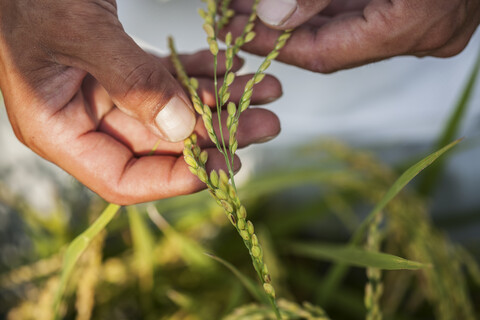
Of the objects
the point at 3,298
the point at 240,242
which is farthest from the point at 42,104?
the point at 3,298

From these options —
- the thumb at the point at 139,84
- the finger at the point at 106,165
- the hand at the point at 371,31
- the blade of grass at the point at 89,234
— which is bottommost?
the blade of grass at the point at 89,234

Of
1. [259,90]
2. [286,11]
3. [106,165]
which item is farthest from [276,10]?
[106,165]

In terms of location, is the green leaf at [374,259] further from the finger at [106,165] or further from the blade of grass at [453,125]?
the blade of grass at [453,125]

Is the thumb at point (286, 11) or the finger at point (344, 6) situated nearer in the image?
the thumb at point (286, 11)

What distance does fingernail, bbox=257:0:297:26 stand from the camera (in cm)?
61

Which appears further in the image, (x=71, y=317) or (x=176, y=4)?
(x=176, y=4)

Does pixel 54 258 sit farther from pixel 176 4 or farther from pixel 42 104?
pixel 176 4

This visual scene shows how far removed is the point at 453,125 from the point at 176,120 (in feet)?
2.88

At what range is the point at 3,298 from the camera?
60.5 inches

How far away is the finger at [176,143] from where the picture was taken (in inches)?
Result: 23.4

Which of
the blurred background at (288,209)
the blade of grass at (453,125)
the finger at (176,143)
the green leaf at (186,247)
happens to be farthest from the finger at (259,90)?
the blade of grass at (453,125)

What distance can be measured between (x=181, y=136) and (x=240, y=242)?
3.38 feet

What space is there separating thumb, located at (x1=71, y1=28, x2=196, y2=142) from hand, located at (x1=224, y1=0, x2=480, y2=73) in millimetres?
208

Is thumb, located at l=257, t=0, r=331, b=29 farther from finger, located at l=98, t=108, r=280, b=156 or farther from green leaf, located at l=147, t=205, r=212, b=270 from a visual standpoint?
green leaf, located at l=147, t=205, r=212, b=270
